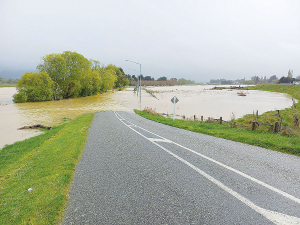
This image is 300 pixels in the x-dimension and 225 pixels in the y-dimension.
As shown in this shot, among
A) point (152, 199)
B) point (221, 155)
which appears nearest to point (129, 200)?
point (152, 199)

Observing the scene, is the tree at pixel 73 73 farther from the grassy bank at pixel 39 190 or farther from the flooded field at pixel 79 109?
the grassy bank at pixel 39 190

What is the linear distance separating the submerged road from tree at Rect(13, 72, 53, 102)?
46504 mm

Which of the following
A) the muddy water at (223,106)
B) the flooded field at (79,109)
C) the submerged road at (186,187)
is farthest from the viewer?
the muddy water at (223,106)

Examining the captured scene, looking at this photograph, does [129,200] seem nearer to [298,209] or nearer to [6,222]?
[6,222]

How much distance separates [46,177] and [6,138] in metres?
13.0

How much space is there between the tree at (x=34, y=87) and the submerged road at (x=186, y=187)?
4650 cm

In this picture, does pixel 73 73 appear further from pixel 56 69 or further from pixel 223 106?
pixel 223 106

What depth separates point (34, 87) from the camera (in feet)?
148

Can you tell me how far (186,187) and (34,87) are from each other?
52008 millimetres

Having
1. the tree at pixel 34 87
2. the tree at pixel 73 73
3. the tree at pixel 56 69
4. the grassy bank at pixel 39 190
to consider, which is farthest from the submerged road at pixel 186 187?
the tree at pixel 73 73

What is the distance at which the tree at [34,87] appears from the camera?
43.8 metres

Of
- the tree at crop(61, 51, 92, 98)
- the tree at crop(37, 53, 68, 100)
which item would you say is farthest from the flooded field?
the tree at crop(61, 51, 92, 98)

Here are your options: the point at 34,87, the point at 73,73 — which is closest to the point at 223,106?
the point at 73,73

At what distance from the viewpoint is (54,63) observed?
51.1 metres
